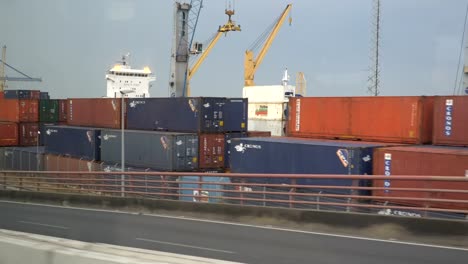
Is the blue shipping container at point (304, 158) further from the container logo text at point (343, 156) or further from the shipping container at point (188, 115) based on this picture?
the shipping container at point (188, 115)

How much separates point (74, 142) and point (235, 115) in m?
11.3

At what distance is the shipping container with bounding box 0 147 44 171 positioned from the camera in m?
33.7

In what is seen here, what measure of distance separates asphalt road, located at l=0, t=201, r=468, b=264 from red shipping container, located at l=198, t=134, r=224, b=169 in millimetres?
9582

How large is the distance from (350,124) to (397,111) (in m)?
2.19

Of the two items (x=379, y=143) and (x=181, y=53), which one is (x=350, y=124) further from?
(x=181, y=53)

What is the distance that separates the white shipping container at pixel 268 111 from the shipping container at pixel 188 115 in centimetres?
1081

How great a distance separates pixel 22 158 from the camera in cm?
3544

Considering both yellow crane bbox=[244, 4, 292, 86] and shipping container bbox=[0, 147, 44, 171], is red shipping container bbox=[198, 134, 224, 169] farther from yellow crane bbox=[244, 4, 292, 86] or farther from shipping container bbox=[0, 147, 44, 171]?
yellow crane bbox=[244, 4, 292, 86]

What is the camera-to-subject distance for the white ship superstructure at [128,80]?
2188 inches

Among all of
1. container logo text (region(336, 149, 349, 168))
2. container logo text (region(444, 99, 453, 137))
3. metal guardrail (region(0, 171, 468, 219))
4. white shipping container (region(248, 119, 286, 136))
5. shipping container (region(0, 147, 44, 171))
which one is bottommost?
shipping container (region(0, 147, 44, 171))


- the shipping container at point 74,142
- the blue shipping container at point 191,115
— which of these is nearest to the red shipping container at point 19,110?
the shipping container at point 74,142

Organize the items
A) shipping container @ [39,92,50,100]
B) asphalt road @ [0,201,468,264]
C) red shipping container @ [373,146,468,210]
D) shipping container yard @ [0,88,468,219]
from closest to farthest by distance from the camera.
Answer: asphalt road @ [0,201,468,264] → red shipping container @ [373,146,468,210] → shipping container yard @ [0,88,468,219] → shipping container @ [39,92,50,100]

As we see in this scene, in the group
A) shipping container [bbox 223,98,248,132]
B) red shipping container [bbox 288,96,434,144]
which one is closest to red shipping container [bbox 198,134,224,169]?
shipping container [bbox 223,98,248,132]

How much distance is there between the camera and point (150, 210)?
1553 centimetres
